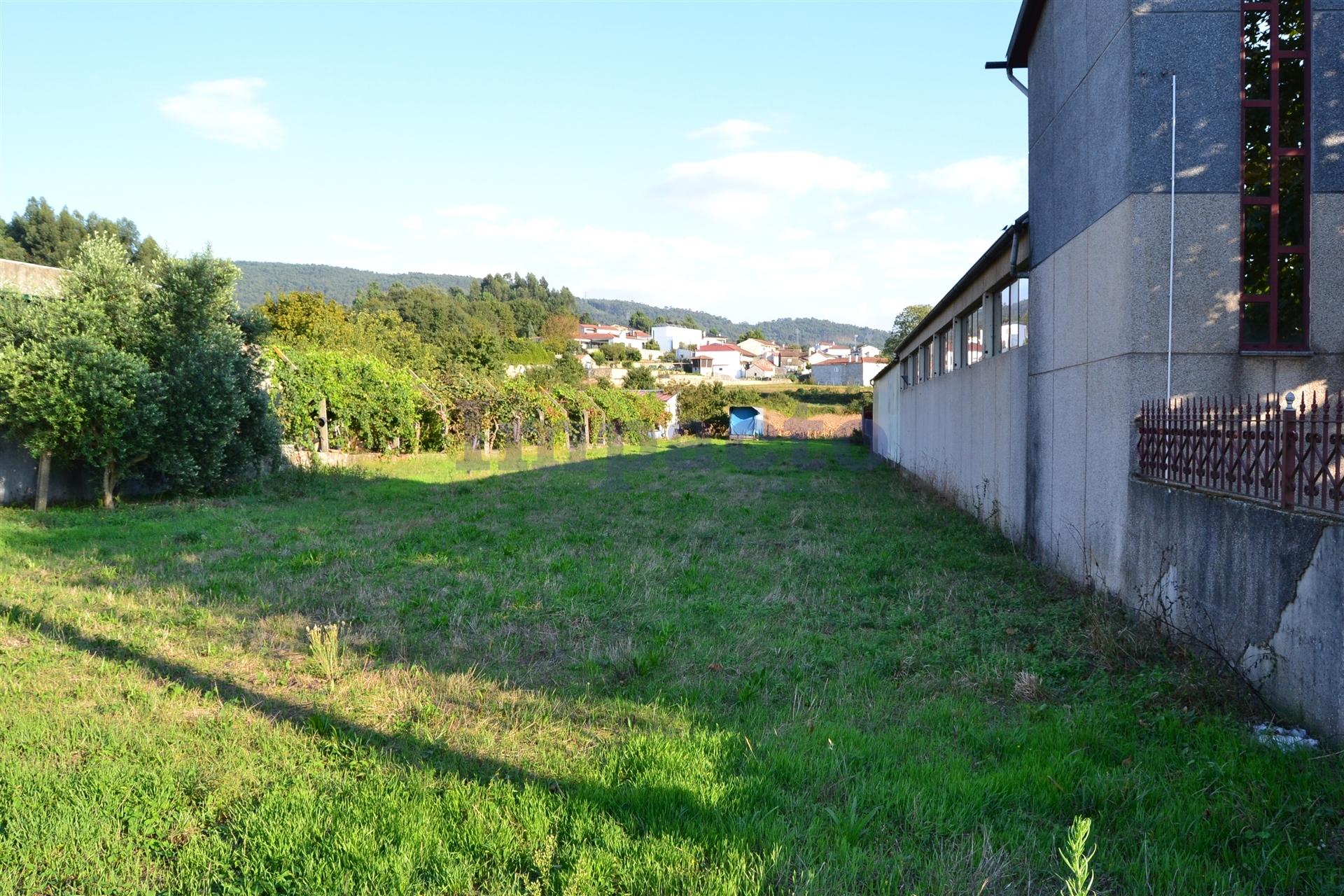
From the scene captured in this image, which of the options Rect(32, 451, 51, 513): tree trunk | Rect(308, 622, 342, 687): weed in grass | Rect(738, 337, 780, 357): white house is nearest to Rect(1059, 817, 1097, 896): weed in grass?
Rect(308, 622, 342, 687): weed in grass

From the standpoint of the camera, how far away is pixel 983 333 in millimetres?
13320

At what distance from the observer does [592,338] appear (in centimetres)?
12862

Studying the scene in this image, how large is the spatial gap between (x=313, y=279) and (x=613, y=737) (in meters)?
131

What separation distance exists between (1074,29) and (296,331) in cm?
4605

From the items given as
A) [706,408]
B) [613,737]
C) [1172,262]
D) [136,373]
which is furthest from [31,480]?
[706,408]

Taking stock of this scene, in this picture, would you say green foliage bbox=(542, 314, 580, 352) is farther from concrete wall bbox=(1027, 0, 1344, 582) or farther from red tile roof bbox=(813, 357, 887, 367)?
concrete wall bbox=(1027, 0, 1344, 582)

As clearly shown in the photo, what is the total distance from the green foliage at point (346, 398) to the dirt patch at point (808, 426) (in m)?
29.7

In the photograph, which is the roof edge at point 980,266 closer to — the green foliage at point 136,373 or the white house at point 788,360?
the green foliage at point 136,373

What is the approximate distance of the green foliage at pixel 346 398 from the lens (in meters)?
18.7

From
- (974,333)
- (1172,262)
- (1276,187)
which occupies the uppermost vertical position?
(1276,187)

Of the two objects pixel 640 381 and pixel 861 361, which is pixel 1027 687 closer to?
pixel 640 381

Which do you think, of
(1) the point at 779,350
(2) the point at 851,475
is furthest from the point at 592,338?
(2) the point at 851,475

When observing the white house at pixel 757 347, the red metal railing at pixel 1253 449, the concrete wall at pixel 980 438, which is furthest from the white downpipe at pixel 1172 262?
the white house at pixel 757 347

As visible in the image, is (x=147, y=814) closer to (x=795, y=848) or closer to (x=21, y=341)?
(x=795, y=848)
